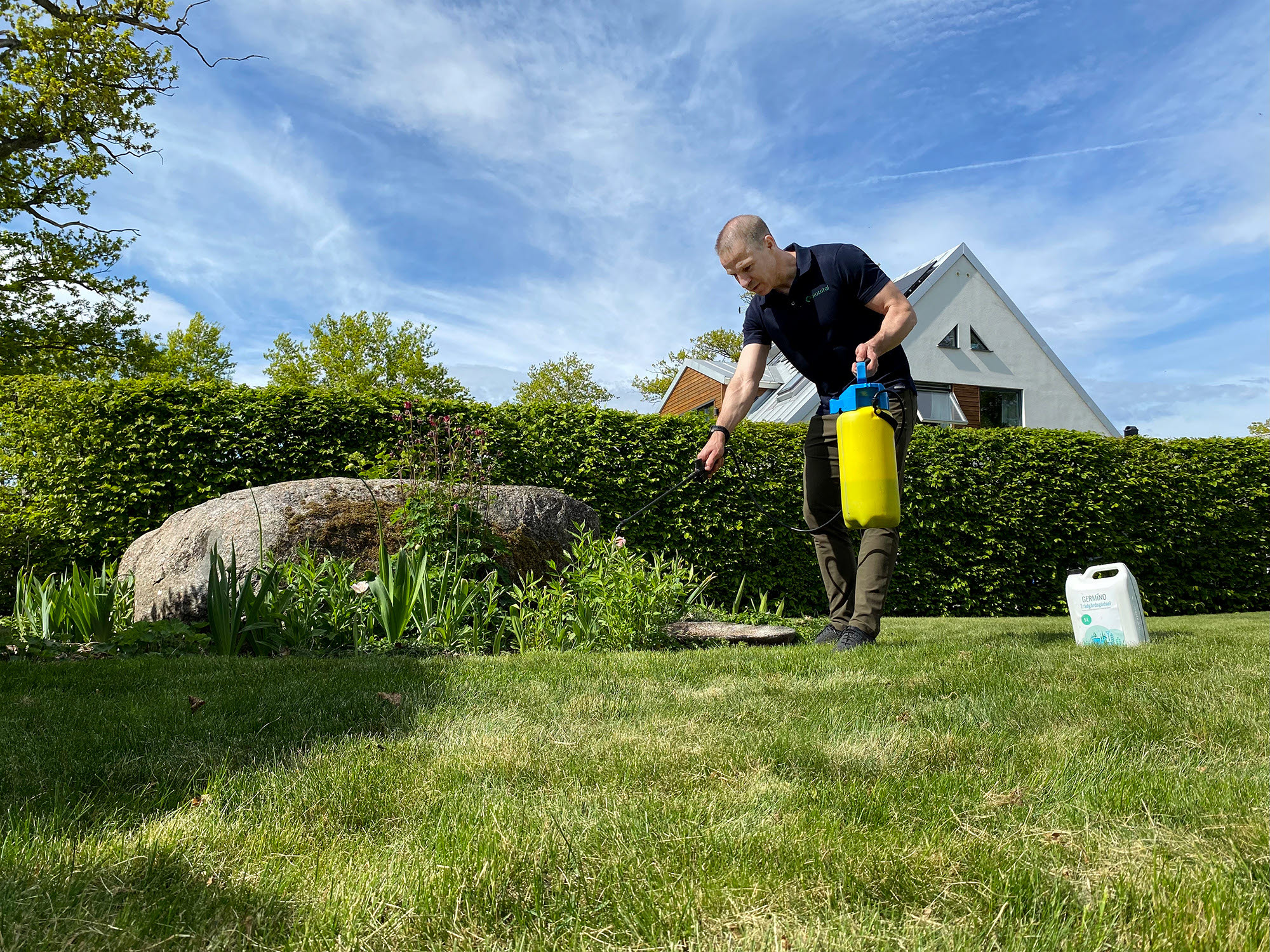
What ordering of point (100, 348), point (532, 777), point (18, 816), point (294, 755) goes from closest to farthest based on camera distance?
point (18, 816), point (532, 777), point (294, 755), point (100, 348)

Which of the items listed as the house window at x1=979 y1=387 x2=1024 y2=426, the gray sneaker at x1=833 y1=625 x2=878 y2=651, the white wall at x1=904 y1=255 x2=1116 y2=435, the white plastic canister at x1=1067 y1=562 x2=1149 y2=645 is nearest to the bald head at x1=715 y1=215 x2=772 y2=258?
the gray sneaker at x1=833 y1=625 x2=878 y2=651

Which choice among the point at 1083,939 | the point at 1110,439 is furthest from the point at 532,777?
the point at 1110,439

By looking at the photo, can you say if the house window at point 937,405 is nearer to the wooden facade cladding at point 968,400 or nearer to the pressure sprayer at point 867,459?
the wooden facade cladding at point 968,400

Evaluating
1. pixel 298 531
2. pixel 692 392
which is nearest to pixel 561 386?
pixel 692 392

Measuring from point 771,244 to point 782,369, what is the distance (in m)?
16.9

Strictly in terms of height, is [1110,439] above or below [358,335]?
below

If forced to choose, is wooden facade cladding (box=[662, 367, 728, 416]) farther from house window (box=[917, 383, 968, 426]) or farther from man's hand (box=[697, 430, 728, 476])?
man's hand (box=[697, 430, 728, 476])

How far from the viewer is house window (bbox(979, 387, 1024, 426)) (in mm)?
19797

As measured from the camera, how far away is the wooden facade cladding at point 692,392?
22.2 metres

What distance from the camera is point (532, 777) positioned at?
5.97 feet

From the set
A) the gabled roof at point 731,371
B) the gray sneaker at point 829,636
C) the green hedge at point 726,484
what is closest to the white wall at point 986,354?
the gabled roof at point 731,371

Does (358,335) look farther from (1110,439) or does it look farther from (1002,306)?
(1110,439)

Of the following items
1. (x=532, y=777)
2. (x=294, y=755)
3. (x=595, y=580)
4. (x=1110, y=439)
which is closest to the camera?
(x=532, y=777)

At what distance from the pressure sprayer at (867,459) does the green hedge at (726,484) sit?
345cm
